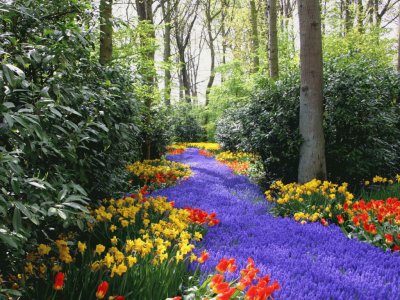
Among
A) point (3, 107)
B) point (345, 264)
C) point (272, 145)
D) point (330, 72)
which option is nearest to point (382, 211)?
point (345, 264)

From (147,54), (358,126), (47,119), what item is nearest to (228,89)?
(147,54)

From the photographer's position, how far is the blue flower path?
255cm

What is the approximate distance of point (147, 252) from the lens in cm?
255

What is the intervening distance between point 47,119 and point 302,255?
8.29 feet

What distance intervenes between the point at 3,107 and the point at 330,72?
20.6 ft

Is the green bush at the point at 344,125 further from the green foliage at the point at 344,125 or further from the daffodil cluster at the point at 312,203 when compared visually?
the daffodil cluster at the point at 312,203

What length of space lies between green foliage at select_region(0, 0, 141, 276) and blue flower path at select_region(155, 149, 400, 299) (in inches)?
51.4

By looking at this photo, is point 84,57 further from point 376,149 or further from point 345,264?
point 376,149

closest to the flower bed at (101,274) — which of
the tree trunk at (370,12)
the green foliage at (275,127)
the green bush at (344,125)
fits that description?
the green foliage at (275,127)

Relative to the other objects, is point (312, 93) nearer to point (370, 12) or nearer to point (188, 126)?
point (370, 12)

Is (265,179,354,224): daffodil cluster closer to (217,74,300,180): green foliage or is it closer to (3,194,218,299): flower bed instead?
(217,74,300,180): green foliage

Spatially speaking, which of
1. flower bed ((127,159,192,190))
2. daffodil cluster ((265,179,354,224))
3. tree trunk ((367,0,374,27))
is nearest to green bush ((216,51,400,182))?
daffodil cluster ((265,179,354,224))

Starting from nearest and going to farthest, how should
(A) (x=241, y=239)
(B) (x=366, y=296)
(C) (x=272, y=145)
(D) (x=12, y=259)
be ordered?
(D) (x=12, y=259), (B) (x=366, y=296), (A) (x=241, y=239), (C) (x=272, y=145)

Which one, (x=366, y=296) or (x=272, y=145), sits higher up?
(x=272, y=145)
